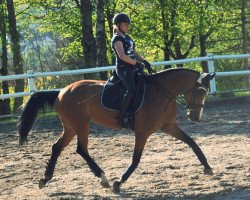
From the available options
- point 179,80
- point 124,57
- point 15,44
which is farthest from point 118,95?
point 15,44

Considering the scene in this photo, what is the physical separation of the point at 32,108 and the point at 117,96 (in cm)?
151

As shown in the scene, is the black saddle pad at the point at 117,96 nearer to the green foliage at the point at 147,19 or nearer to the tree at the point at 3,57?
the tree at the point at 3,57

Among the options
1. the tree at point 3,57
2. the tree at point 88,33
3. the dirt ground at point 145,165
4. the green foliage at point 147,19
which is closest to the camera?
the dirt ground at point 145,165

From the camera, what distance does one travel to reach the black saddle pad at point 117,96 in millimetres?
7176

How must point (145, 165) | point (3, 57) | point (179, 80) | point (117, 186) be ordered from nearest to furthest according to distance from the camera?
point (117, 186)
point (179, 80)
point (145, 165)
point (3, 57)

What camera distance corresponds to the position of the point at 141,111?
23.4 feet

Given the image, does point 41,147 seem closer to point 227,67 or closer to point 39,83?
point 39,83

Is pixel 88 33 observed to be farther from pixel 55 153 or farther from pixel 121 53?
pixel 121 53

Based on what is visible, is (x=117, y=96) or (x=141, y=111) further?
(x=117, y=96)

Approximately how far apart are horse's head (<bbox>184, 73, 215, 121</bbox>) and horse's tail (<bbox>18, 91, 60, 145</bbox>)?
6.82 feet

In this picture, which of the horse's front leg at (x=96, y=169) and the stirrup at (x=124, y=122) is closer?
the horse's front leg at (x=96, y=169)

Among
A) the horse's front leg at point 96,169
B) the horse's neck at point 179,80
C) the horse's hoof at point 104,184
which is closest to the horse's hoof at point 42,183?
the horse's front leg at point 96,169

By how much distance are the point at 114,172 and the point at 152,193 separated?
1.54m

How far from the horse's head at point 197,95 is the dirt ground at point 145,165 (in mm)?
883
